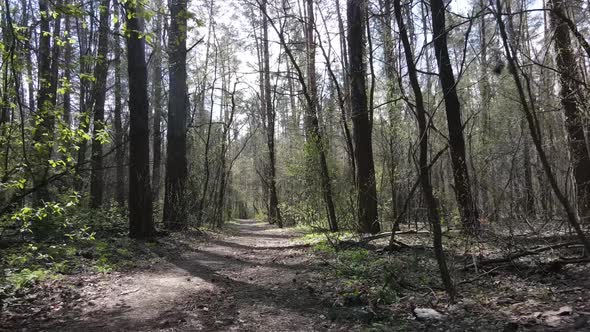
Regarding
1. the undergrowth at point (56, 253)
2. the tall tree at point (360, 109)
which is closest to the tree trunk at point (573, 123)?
the tall tree at point (360, 109)

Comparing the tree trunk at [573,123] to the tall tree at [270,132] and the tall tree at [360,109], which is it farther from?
the tall tree at [270,132]

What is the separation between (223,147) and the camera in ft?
58.0

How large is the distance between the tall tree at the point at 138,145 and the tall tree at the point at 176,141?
2.74 meters

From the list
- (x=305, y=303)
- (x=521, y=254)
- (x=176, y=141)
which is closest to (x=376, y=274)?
(x=305, y=303)

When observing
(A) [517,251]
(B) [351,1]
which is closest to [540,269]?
(A) [517,251]

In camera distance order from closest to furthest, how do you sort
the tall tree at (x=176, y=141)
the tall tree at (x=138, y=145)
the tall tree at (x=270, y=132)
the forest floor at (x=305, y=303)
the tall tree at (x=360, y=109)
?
the forest floor at (x=305, y=303), the tall tree at (x=138, y=145), the tall tree at (x=360, y=109), the tall tree at (x=176, y=141), the tall tree at (x=270, y=132)

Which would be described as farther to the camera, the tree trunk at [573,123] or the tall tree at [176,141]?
the tall tree at [176,141]

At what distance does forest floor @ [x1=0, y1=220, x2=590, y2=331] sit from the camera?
3.46 meters

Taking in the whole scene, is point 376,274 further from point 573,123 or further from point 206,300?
point 573,123

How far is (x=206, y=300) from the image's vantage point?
483 cm

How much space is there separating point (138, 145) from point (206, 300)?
583cm

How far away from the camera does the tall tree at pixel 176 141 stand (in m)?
12.4

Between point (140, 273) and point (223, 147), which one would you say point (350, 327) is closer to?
point (140, 273)

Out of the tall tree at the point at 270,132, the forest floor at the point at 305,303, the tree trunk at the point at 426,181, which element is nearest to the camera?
the forest floor at the point at 305,303
